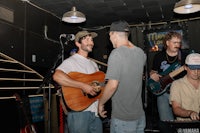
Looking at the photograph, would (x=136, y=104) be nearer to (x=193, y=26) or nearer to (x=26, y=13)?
(x=26, y=13)

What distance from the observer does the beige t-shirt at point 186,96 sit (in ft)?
9.10

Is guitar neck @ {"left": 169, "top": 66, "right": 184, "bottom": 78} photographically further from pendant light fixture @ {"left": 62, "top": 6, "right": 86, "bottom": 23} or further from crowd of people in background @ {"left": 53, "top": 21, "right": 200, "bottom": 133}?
pendant light fixture @ {"left": 62, "top": 6, "right": 86, "bottom": 23}

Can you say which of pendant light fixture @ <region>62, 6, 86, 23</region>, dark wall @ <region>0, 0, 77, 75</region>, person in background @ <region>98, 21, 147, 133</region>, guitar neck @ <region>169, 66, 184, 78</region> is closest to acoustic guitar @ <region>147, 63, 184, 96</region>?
guitar neck @ <region>169, 66, 184, 78</region>

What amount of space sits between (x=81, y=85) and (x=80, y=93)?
12cm

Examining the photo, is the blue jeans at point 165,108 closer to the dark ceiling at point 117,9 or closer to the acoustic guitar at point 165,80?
the acoustic guitar at point 165,80

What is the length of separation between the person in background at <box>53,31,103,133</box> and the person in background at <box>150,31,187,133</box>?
1.04m

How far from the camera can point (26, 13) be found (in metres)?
5.14

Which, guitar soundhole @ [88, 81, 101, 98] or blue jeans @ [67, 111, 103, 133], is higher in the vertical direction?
guitar soundhole @ [88, 81, 101, 98]

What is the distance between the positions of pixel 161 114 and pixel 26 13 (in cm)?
336

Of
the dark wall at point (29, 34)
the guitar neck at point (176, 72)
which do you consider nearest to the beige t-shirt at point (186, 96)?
the guitar neck at point (176, 72)

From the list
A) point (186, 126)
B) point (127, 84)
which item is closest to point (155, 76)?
point (127, 84)

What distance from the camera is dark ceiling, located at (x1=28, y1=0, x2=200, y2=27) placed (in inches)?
219

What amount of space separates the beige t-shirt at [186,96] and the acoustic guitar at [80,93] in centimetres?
89

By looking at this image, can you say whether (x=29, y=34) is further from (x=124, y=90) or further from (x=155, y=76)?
(x=124, y=90)
